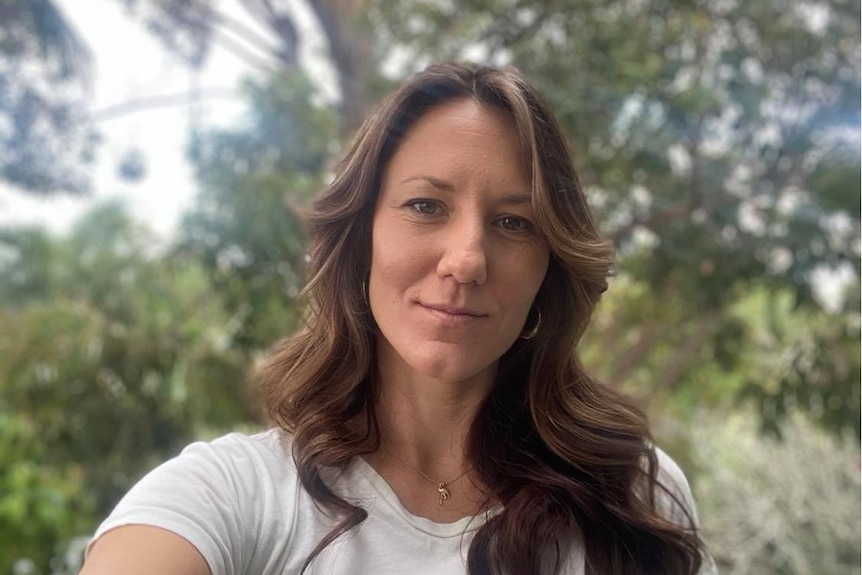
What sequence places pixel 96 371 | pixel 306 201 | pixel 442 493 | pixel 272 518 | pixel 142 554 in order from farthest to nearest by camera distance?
pixel 96 371
pixel 306 201
pixel 442 493
pixel 272 518
pixel 142 554

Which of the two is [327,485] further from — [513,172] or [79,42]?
[79,42]

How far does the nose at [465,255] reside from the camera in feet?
2.72

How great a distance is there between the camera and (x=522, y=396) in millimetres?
998

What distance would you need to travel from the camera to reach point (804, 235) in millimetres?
1810

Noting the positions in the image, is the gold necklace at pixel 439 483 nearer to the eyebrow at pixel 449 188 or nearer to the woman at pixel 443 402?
the woman at pixel 443 402

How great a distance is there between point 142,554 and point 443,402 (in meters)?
0.36

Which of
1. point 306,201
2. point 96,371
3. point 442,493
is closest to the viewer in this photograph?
point 442,493

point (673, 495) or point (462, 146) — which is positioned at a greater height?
point (462, 146)

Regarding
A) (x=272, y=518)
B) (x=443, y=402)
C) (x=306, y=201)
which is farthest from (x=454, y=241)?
(x=306, y=201)

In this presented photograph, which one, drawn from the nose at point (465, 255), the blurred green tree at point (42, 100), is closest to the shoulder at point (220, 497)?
the nose at point (465, 255)

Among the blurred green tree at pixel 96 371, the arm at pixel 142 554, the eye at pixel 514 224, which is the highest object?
the eye at pixel 514 224

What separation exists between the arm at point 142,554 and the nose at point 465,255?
1.11 feet

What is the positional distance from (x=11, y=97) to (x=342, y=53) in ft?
2.67

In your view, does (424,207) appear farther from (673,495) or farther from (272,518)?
(673,495)
